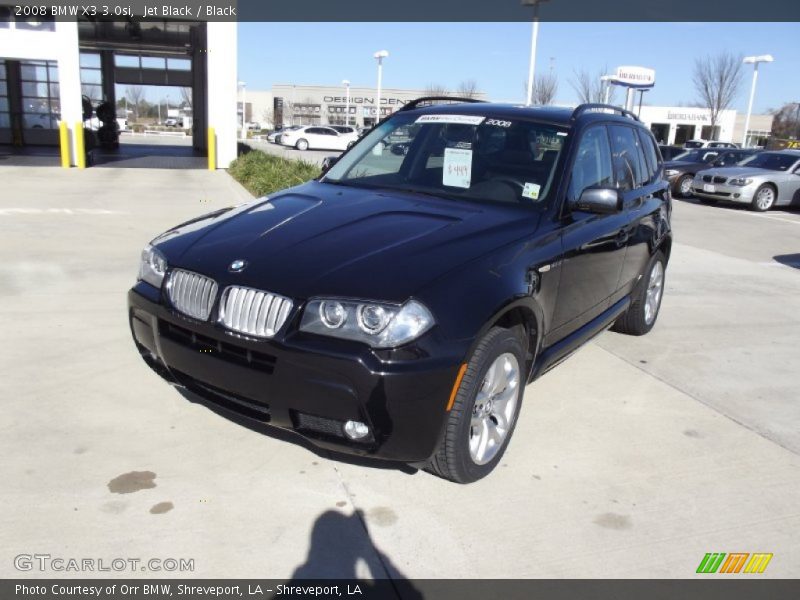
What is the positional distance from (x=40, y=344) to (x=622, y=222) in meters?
4.20

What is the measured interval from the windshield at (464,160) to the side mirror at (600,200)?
0.22 meters

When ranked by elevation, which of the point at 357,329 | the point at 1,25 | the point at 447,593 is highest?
the point at 1,25

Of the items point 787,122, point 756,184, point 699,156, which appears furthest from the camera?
point 787,122

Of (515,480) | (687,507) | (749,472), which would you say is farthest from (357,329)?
(749,472)

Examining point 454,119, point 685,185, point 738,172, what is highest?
point 454,119

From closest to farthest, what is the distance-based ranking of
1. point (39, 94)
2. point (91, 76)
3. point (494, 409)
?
point (494, 409) → point (39, 94) → point (91, 76)

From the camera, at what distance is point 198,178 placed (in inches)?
688

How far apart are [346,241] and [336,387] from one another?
2.70 ft

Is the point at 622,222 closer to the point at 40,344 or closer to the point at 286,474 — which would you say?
the point at 286,474

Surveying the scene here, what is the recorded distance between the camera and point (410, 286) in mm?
2787

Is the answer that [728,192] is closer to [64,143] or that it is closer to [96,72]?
[64,143]

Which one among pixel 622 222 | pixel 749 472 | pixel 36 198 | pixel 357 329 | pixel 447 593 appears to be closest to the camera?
pixel 447 593

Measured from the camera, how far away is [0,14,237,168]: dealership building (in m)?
18.3

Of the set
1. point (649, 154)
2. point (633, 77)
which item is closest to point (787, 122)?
point (633, 77)
